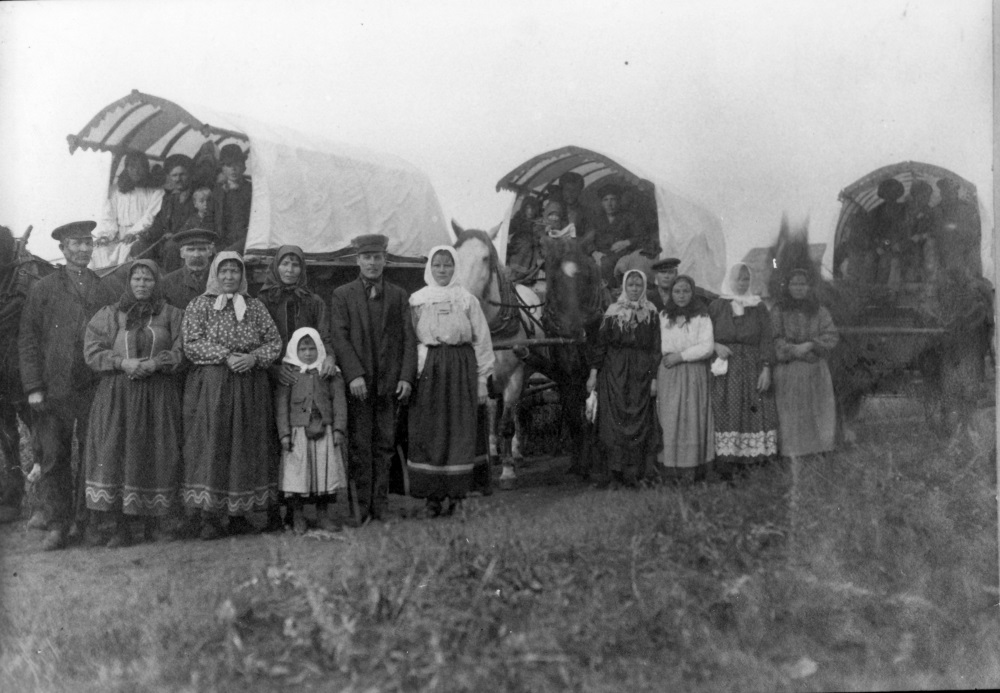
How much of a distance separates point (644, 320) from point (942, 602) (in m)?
2.18

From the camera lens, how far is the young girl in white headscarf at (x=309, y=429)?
4.54 m

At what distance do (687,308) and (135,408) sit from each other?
3.14 meters

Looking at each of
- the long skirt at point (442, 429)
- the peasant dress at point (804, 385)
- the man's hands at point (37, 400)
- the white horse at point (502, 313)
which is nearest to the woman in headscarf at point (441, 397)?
the long skirt at point (442, 429)

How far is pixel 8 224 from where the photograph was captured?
456 cm

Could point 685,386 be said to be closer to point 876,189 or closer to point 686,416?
point 686,416

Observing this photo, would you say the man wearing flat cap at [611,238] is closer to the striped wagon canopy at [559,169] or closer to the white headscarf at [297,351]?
the striped wagon canopy at [559,169]

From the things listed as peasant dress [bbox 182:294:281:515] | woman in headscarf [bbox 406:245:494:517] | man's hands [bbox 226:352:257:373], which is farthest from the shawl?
man's hands [bbox 226:352:257:373]

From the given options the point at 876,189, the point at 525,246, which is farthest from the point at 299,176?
the point at 876,189

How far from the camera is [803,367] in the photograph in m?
4.98

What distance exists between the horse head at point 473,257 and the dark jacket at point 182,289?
142 centimetres

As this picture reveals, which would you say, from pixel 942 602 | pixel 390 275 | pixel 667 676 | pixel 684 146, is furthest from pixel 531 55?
pixel 942 602

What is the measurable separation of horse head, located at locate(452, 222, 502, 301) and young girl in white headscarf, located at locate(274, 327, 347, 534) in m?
0.95

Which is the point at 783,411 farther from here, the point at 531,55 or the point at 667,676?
the point at 531,55

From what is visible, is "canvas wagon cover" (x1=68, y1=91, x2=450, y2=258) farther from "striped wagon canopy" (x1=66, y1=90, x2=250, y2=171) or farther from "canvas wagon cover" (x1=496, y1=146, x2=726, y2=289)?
"canvas wagon cover" (x1=496, y1=146, x2=726, y2=289)
